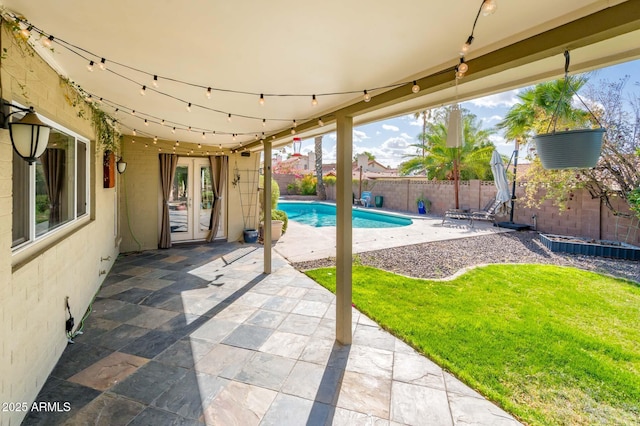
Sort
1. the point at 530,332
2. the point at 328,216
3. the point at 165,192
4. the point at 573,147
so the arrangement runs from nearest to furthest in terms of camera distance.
→ the point at 573,147 → the point at 530,332 → the point at 165,192 → the point at 328,216

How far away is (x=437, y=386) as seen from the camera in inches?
94.0

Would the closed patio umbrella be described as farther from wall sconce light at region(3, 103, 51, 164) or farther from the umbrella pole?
wall sconce light at region(3, 103, 51, 164)

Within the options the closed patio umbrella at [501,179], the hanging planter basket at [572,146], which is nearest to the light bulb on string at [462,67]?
the hanging planter basket at [572,146]

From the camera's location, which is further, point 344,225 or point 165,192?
point 165,192

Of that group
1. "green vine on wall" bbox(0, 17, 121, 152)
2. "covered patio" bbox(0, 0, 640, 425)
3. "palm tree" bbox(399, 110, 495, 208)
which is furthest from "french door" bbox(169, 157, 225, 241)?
"palm tree" bbox(399, 110, 495, 208)

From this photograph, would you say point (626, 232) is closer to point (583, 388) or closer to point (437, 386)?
point (583, 388)

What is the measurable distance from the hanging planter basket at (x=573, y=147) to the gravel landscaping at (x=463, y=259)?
352 centimetres

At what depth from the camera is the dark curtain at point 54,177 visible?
275 centimetres

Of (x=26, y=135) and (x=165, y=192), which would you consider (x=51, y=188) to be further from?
(x=165, y=192)

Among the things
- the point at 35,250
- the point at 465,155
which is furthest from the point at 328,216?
the point at 35,250

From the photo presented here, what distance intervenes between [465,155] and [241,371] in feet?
43.7

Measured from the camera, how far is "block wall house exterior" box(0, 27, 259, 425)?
183 centimetres

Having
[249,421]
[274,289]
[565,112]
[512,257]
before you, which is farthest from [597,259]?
[249,421]

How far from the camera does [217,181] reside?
7719 millimetres
